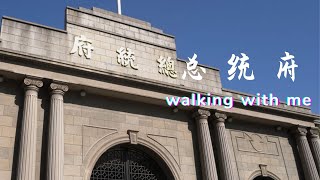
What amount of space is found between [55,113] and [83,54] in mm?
2428

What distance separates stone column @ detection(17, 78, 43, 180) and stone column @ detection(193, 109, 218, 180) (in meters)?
5.74

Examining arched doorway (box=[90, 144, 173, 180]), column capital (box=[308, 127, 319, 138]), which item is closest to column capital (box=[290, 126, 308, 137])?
column capital (box=[308, 127, 319, 138])

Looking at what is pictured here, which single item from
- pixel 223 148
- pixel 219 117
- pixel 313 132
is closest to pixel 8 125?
pixel 223 148

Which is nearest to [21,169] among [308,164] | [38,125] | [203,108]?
[38,125]

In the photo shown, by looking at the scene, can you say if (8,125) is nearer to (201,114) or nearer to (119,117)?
(119,117)

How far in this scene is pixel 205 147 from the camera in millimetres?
14094

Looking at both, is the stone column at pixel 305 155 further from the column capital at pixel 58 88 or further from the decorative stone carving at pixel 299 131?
the column capital at pixel 58 88

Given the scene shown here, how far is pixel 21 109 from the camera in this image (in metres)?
11.9

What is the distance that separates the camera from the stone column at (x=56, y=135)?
11.0 metres

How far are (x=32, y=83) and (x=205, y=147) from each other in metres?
6.17

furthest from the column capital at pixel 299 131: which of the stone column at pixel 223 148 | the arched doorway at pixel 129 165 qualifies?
the arched doorway at pixel 129 165

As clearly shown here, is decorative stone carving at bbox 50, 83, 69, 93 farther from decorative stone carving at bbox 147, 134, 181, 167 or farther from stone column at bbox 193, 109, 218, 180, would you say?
stone column at bbox 193, 109, 218, 180

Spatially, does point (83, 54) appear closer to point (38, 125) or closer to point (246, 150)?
point (38, 125)

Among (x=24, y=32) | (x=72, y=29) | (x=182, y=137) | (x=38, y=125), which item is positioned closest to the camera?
(x=38, y=125)
